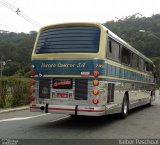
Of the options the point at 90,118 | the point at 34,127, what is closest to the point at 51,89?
the point at 34,127

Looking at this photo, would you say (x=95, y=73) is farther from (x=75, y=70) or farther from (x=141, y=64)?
(x=141, y=64)

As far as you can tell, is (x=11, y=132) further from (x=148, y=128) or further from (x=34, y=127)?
(x=148, y=128)

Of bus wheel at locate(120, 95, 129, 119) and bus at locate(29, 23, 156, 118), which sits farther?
bus wheel at locate(120, 95, 129, 119)

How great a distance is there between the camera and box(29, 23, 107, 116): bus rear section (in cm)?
1032

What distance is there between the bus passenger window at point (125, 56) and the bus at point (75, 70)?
1085 millimetres

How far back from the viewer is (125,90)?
1378 centimetres

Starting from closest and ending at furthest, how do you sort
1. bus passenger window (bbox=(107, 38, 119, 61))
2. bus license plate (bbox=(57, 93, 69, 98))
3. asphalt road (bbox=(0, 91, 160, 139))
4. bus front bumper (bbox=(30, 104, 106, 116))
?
asphalt road (bbox=(0, 91, 160, 139)) < bus front bumper (bbox=(30, 104, 106, 116)) < bus license plate (bbox=(57, 93, 69, 98)) < bus passenger window (bbox=(107, 38, 119, 61))

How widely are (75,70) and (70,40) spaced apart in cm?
112

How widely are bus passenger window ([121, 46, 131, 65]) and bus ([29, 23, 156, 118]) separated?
3.56 ft

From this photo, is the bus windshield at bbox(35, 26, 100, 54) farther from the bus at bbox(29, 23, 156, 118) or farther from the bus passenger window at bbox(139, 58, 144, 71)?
the bus passenger window at bbox(139, 58, 144, 71)

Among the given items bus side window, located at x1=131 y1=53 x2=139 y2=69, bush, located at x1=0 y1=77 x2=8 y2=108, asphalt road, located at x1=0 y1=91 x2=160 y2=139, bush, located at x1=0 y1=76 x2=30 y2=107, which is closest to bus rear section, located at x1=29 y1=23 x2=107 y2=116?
asphalt road, located at x1=0 y1=91 x2=160 y2=139

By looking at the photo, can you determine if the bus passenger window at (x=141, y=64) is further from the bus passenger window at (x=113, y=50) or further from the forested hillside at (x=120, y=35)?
the forested hillside at (x=120, y=35)

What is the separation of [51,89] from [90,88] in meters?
1.37

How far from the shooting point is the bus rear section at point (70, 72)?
1032 cm
